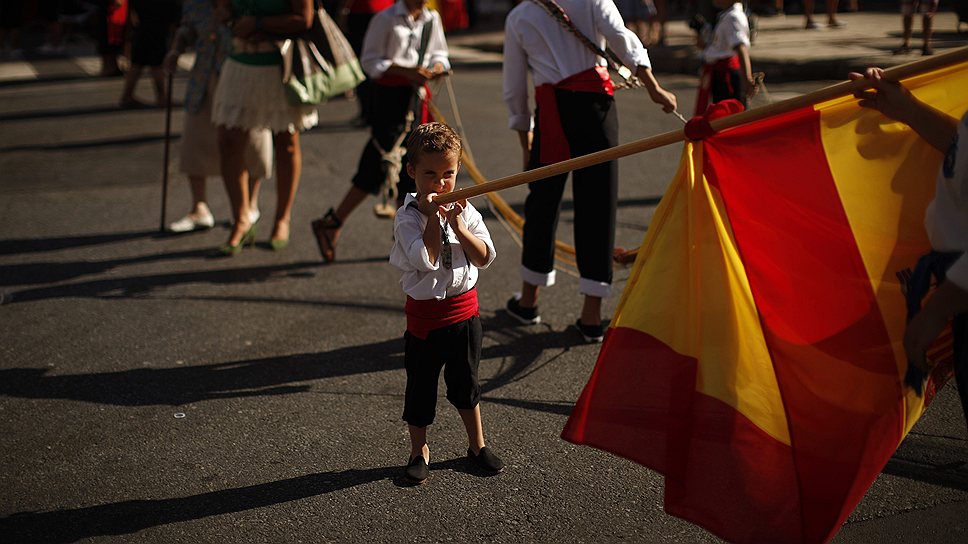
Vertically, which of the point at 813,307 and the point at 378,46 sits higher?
the point at 378,46

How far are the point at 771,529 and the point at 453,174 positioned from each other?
1.59 meters

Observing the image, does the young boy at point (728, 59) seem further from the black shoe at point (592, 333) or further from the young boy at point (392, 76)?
the black shoe at point (592, 333)

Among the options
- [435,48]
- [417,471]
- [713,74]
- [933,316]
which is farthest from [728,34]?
[933,316]

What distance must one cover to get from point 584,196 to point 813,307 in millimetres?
2083

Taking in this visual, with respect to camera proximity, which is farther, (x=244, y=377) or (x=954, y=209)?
(x=244, y=377)

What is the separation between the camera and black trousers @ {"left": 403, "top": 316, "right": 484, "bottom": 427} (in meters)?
3.66

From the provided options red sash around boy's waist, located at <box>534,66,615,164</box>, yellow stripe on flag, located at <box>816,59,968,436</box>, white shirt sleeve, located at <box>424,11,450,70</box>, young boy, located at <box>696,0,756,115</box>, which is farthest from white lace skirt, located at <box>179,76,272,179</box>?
yellow stripe on flag, located at <box>816,59,968,436</box>

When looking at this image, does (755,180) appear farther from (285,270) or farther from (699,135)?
(285,270)

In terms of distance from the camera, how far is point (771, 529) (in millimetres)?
2881

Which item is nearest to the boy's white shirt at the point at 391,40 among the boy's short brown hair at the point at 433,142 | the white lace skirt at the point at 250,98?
the white lace skirt at the point at 250,98

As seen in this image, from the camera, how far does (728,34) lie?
7.21 m

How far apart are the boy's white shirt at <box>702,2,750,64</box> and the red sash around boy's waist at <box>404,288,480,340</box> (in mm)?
4367

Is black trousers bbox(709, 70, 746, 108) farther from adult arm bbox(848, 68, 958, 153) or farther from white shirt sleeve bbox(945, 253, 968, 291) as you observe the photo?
white shirt sleeve bbox(945, 253, 968, 291)

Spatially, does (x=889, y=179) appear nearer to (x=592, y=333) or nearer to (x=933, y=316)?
(x=933, y=316)
